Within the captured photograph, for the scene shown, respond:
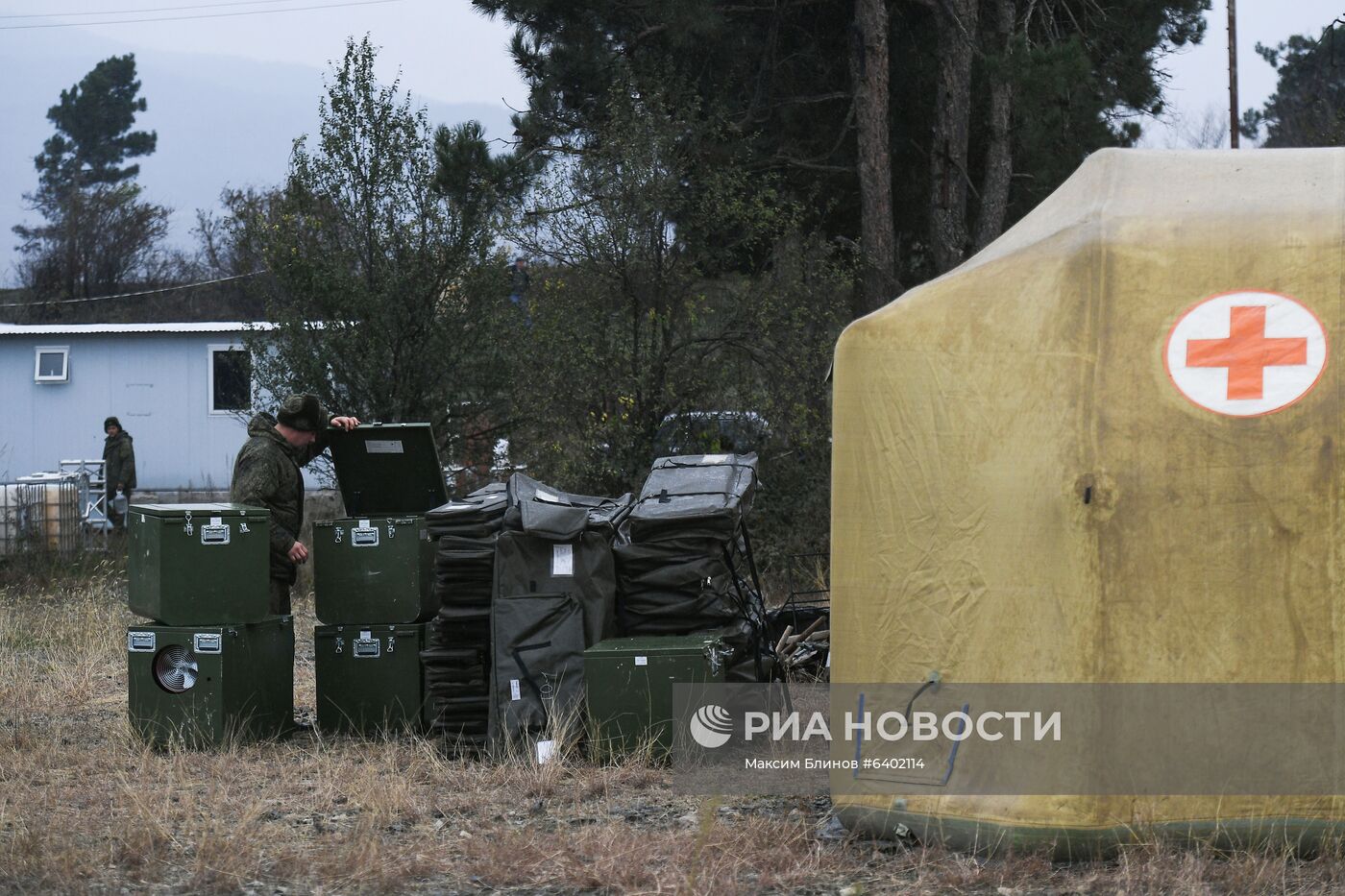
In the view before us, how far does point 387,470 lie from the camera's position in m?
8.38

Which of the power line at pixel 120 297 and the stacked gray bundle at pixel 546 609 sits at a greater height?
the power line at pixel 120 297

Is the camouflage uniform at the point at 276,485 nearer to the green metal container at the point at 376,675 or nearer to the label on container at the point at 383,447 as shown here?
the label on container at the point at 383,447

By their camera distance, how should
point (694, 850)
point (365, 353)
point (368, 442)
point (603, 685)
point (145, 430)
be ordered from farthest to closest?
point (145, 430) → point (365, 353) → point (368, 442) → point (603, 685) → point (694, 850)

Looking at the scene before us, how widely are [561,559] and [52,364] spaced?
19785 mm

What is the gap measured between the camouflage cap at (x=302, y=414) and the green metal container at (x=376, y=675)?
1168 millimetres

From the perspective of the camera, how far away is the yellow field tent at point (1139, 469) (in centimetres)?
500

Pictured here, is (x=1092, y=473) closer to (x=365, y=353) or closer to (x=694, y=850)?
(x=694, y=850)

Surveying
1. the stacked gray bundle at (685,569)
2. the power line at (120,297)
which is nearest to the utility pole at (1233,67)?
the stacked gray bundle at (685,569)

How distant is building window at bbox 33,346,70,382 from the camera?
23.9 metres

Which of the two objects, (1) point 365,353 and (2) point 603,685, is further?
(1) point 365,353

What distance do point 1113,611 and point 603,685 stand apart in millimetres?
2692

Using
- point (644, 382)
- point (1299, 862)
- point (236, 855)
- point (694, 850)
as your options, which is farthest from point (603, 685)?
point (644, 382)

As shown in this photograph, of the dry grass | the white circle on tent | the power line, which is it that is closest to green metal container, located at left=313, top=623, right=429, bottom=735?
the dry grass

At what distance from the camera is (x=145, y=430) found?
23891mm
